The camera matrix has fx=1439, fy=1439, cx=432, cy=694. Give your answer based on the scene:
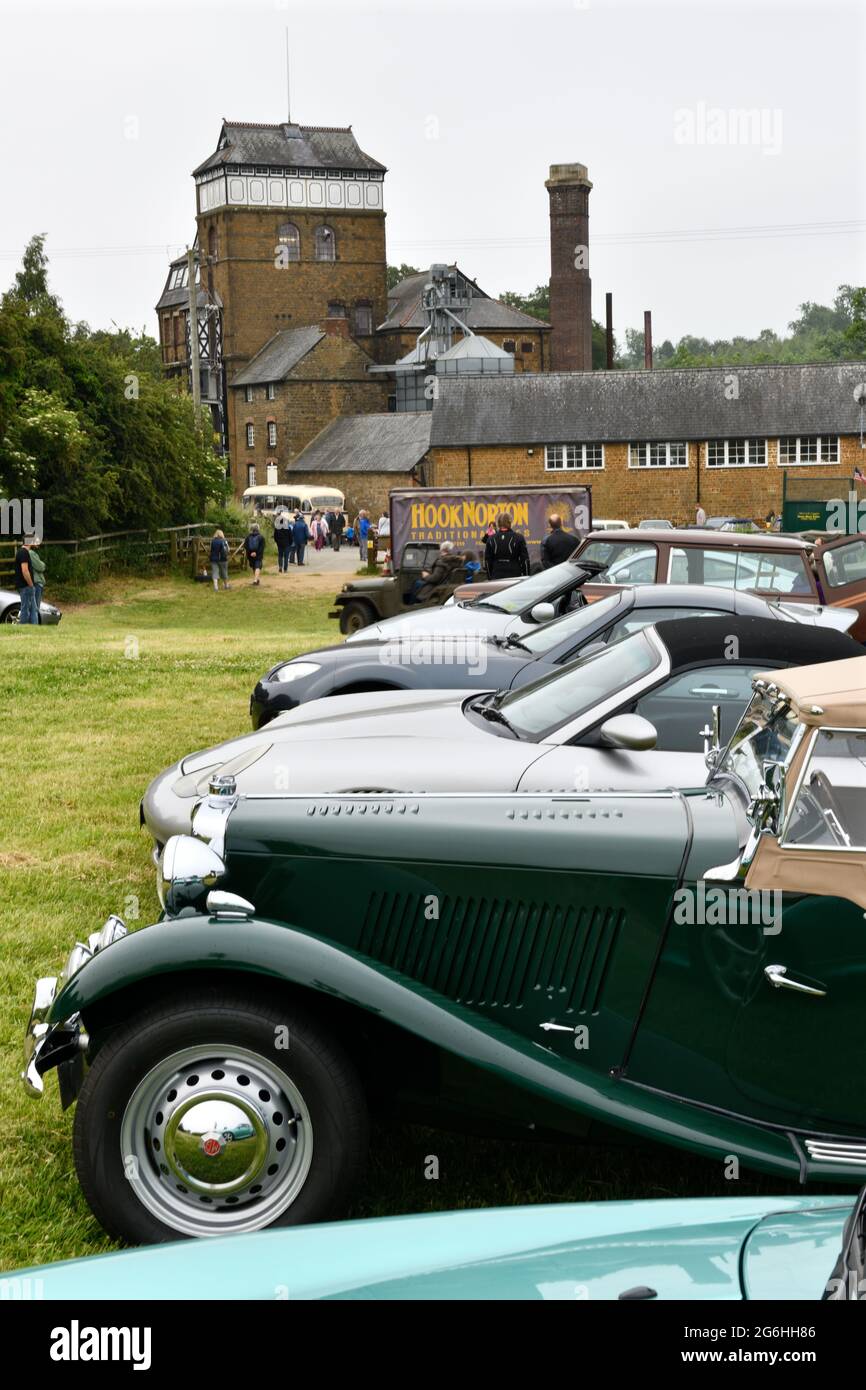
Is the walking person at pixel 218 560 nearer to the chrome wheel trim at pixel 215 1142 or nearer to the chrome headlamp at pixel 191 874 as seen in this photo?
the chrome headlamp at pixel 191 874

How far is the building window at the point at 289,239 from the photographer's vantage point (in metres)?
89.6

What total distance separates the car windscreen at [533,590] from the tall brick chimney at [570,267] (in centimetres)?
6826

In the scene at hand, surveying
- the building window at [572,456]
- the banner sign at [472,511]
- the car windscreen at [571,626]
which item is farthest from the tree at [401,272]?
the car windscreen at [571,626]

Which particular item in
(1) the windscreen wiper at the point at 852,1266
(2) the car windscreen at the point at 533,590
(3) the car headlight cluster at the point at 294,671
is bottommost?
(1) the windscreen wiper at the point at 852,1266

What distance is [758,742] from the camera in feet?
15.0

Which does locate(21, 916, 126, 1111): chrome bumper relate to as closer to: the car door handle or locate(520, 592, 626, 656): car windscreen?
the car door handle

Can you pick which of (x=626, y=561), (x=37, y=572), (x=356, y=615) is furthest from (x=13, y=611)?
(x=626, y=561)

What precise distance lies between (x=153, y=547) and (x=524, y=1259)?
140 feet

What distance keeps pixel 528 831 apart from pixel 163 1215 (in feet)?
4.97

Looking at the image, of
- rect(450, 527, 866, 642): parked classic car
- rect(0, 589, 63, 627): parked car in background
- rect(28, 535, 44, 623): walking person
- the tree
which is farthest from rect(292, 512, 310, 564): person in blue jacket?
the tree

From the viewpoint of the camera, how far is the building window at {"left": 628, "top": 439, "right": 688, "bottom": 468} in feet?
212
